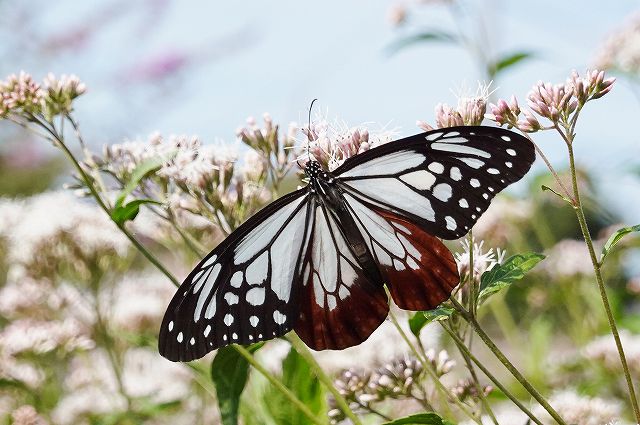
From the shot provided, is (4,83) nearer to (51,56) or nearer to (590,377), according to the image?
(590,377)

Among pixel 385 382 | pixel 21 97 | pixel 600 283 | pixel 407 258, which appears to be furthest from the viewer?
pixel 21 97

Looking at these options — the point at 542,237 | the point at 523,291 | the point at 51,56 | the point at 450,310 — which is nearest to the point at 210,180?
the point at 450,310

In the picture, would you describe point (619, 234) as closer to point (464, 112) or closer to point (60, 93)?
point (464, 112)

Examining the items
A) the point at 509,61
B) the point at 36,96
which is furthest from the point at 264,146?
the point at 509,61

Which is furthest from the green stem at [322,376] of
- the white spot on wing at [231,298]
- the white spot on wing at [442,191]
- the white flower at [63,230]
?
the white flower at [63,230]

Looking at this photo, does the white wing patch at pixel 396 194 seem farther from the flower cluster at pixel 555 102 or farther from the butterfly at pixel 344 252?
the flower cluster at pixel 555 102
